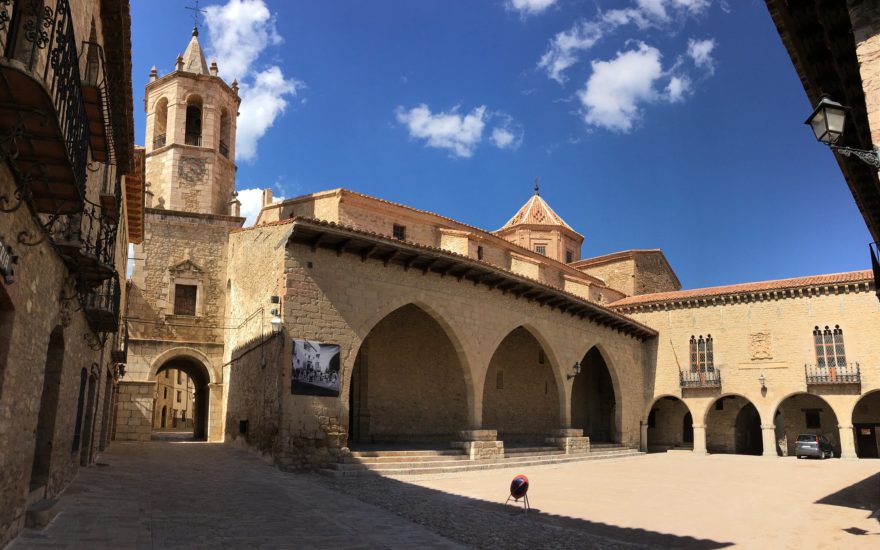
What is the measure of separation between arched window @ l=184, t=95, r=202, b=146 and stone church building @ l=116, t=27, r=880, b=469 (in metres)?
0.08

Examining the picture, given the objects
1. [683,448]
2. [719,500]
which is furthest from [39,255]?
[683,448]

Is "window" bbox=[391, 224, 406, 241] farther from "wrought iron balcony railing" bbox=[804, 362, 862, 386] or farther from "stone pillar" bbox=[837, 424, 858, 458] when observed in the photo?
"stone pillar" bbox=[837, 424, 858, 458]

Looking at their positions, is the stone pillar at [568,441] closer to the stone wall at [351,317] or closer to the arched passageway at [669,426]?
the stone wall at [351,317]

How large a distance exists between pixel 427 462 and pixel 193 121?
19.1 m

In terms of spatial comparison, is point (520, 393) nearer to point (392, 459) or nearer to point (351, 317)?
point (392, 459)

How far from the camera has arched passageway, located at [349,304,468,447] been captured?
67.8 ft

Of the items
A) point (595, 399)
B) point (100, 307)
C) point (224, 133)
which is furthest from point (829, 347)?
point (100, 307)

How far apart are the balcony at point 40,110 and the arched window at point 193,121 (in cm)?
2240

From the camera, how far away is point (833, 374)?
26891 millimetres

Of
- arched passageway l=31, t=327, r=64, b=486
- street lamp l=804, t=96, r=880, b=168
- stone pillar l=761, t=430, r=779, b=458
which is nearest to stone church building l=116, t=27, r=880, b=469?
stone pillar l=761, t=430, r=779, b=458

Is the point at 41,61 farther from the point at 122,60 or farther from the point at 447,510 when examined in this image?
the point at 447,510

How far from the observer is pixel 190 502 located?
32.9 feet

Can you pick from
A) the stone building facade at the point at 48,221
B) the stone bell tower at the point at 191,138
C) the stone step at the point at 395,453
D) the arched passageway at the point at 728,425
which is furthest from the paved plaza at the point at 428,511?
the arched passageway at the point at 728,425

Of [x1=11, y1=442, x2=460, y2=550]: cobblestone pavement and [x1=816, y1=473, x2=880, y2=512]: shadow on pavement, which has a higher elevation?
[x1=11, y1=442, x2=460, y2=550]: cobblestone pavement
